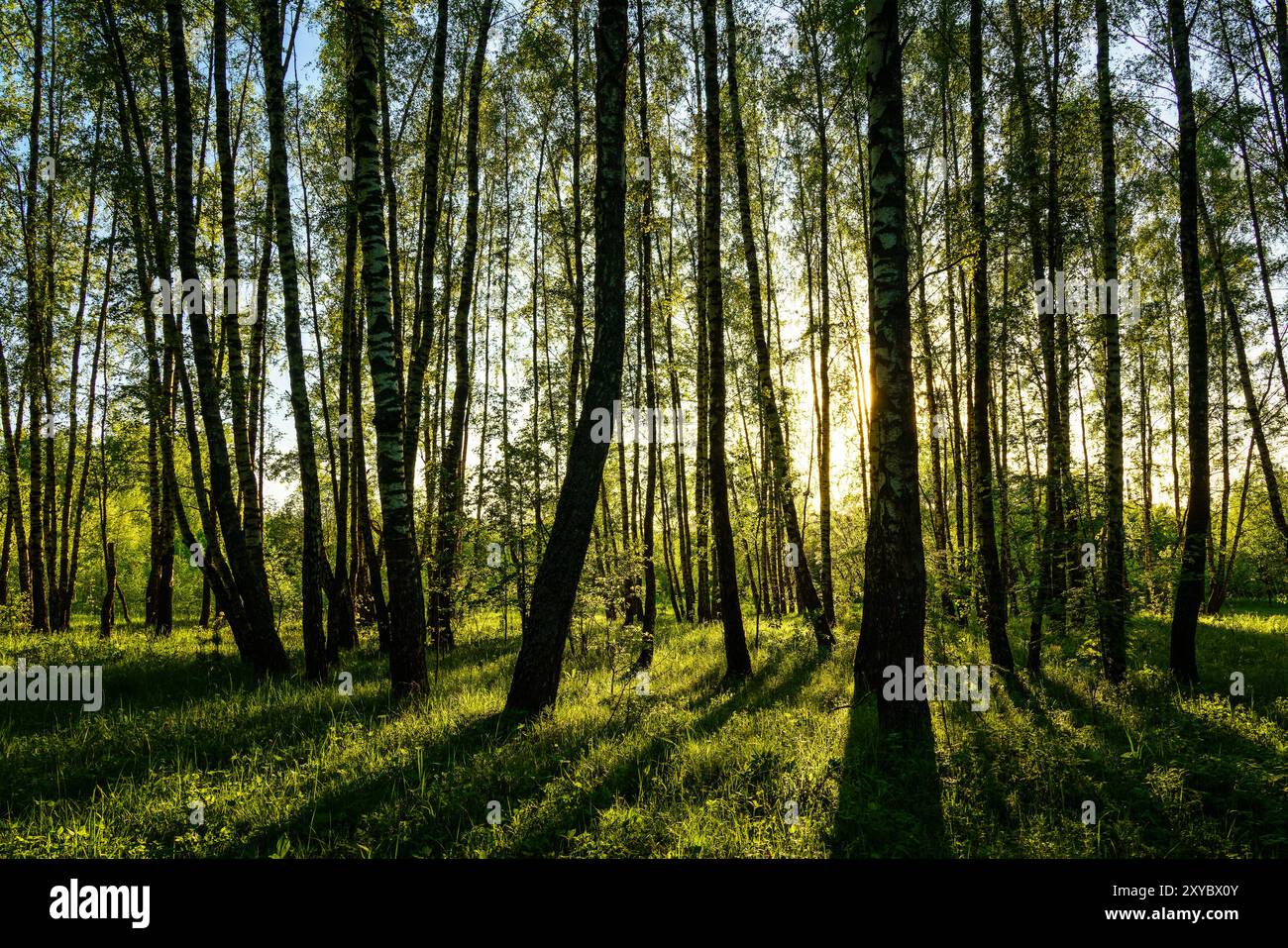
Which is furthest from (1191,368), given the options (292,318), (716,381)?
(292,318)

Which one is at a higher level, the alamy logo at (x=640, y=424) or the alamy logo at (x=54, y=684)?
the alamy logo at (x=640, y=424)

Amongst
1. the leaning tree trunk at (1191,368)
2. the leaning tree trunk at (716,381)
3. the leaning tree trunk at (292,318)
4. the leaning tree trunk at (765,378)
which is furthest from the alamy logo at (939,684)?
the leaning tree trunk at (292,318)

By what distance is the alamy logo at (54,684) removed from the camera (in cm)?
710

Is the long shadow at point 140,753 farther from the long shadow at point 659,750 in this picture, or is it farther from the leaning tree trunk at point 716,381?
the leaning tree trunk at point 716,381

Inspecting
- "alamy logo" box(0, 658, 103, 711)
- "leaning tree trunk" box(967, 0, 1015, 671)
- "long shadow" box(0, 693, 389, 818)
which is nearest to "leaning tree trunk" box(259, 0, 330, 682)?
"long shadow" box(0, 693, 389, 818)

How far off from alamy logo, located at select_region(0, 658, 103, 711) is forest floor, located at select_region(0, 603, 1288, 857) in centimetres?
31

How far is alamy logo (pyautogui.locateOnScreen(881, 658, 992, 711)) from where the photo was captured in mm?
5129

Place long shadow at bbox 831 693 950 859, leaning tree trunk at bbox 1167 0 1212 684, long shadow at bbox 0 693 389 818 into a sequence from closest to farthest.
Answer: long shadow at bbox 831 693 950 859
long shadow at bbox 0 693 389 818
leaning tree trunk at bbox 1167 0 1212 684

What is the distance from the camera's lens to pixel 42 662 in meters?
8.88

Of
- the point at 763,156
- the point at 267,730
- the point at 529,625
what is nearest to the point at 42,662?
the point at 267,730
